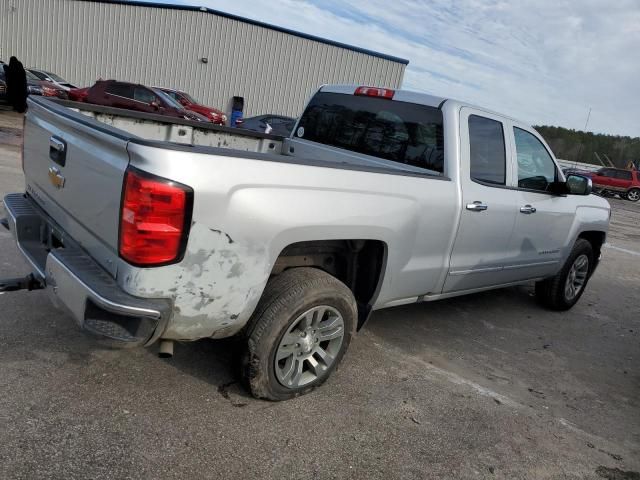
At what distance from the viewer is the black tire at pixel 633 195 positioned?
2944 cm

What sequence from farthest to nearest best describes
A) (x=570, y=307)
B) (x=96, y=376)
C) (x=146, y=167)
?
(x=570, y=307) → (x=96, y=376) → (x=146, y=167)

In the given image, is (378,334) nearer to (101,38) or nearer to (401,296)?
(401,296)

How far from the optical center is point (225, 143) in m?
4.55

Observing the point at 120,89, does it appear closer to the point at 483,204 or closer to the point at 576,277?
the point at 576,277

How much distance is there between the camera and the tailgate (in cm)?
245

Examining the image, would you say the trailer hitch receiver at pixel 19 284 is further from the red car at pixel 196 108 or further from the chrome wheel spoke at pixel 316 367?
the red car at pixel 196 108

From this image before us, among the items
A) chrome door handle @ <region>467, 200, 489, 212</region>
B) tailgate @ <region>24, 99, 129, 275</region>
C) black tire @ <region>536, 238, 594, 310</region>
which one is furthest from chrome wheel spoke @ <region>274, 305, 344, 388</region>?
black tire @ <region>536, 238, 594, 310</region>

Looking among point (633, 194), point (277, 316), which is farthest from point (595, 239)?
point (633, 194)

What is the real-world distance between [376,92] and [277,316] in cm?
220

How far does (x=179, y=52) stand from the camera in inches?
1125

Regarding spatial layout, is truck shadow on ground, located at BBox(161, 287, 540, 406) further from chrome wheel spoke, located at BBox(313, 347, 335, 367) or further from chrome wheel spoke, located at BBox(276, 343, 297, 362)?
chrome wheel spoke, located at BBox(313, 347, 335, 367)

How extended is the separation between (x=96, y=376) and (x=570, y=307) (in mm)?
4928

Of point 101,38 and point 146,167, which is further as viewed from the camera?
point 101,38

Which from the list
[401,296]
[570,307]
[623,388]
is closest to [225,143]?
[401,296]
